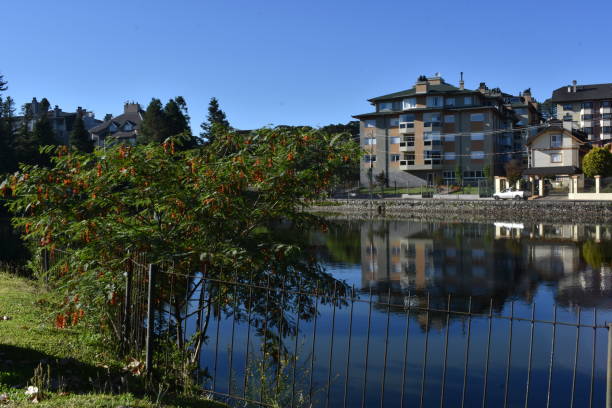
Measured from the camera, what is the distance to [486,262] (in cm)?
2903

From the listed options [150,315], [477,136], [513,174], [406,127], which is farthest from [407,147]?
[150,315]

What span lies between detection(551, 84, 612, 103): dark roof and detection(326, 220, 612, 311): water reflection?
226ft

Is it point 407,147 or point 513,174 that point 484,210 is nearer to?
point 513,174

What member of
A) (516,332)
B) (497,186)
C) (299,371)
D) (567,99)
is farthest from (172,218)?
(567,99)

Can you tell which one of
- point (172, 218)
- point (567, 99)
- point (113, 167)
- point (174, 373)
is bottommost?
point (174, 373)

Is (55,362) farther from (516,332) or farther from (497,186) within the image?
(497,186)

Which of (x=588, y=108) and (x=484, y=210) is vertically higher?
(x=588, y=108)

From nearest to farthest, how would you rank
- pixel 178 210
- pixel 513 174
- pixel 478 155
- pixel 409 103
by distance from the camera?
pixel 178 210
pixel 513 174
pixel 478 155
pixel 409 103

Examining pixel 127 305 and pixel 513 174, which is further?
pixel 513 174

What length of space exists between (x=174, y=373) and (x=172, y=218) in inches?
86.5

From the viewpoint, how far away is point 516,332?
1531 cm

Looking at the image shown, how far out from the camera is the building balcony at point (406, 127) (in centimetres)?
8238

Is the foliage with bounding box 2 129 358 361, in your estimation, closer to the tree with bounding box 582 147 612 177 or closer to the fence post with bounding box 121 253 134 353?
the fence post with bounding box 121 253 134 353

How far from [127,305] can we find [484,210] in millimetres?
58541
